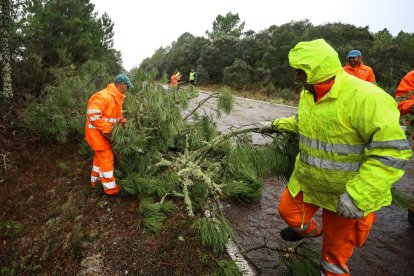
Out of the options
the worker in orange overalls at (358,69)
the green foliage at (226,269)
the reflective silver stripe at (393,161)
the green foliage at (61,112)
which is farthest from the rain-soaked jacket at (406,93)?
the green foliage at (61,112)

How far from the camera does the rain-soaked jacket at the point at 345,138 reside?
168 cm

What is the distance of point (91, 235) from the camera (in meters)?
3.27

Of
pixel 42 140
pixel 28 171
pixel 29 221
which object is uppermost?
pixel 42 140

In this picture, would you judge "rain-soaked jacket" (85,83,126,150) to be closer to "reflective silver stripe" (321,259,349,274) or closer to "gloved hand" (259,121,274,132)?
"gloved hand" (259,121,274,132)

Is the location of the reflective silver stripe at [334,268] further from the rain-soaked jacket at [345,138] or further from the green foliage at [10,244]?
the green foliage at [10,244]

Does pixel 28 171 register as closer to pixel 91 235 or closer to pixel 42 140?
pixel 42 140

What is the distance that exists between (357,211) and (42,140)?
6.25 meters

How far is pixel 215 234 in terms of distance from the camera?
283 centimetres

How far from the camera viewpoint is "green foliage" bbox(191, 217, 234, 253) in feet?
9.25

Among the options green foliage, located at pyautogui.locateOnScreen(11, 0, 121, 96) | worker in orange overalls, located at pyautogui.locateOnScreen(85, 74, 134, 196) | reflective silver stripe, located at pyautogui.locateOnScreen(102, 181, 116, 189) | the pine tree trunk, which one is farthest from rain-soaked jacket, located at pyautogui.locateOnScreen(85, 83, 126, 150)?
green foliage, located at pyautogui.locateOnScreen(11, 0, 121, 96)

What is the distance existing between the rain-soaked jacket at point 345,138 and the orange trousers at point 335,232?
0.38 ft

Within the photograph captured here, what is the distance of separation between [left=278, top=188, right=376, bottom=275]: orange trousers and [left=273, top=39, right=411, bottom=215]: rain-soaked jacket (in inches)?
4.6

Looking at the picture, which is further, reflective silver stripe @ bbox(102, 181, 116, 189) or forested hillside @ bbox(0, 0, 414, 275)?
reflective silver stripe @ bbox(102, 181, 116, 189)

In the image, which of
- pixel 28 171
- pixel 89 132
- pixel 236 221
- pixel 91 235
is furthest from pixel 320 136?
pixel 28 171
